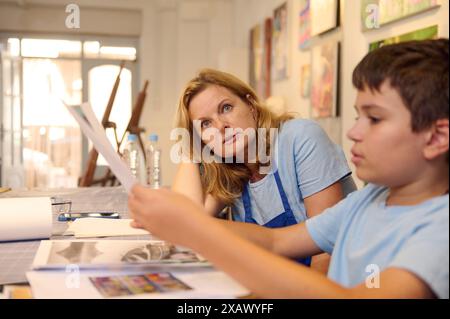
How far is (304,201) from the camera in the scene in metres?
1.28

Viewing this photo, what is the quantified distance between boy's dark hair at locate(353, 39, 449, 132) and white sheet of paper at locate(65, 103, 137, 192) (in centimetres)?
34

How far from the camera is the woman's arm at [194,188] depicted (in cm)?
135

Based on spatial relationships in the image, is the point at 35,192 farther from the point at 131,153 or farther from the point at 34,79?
the point at 34,79

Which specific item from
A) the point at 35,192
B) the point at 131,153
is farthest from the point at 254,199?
the point at 131,153

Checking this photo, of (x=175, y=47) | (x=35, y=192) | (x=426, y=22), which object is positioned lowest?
(x=35, y=192)

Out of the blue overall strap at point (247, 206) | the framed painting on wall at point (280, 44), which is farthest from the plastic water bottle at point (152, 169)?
the framed painting on wall at point (280, 44)

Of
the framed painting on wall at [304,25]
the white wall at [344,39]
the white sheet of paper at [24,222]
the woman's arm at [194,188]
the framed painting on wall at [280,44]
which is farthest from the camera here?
the framed painting on wall at [280,44]

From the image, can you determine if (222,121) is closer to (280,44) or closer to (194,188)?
(194,188)

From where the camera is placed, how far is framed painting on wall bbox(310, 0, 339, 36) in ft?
10.0

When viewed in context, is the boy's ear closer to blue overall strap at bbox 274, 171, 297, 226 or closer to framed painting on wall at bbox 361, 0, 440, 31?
blue overall strap at bbox 274, 171, 297, 226

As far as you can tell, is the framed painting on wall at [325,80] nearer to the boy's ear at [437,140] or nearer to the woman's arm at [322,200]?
the woman's arm at [322,200]

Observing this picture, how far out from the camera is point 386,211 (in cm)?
69

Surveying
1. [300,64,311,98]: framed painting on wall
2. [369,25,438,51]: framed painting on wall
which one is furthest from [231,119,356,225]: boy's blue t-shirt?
[300,64,311,98]: framed painting on wall

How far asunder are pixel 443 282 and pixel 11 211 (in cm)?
88
